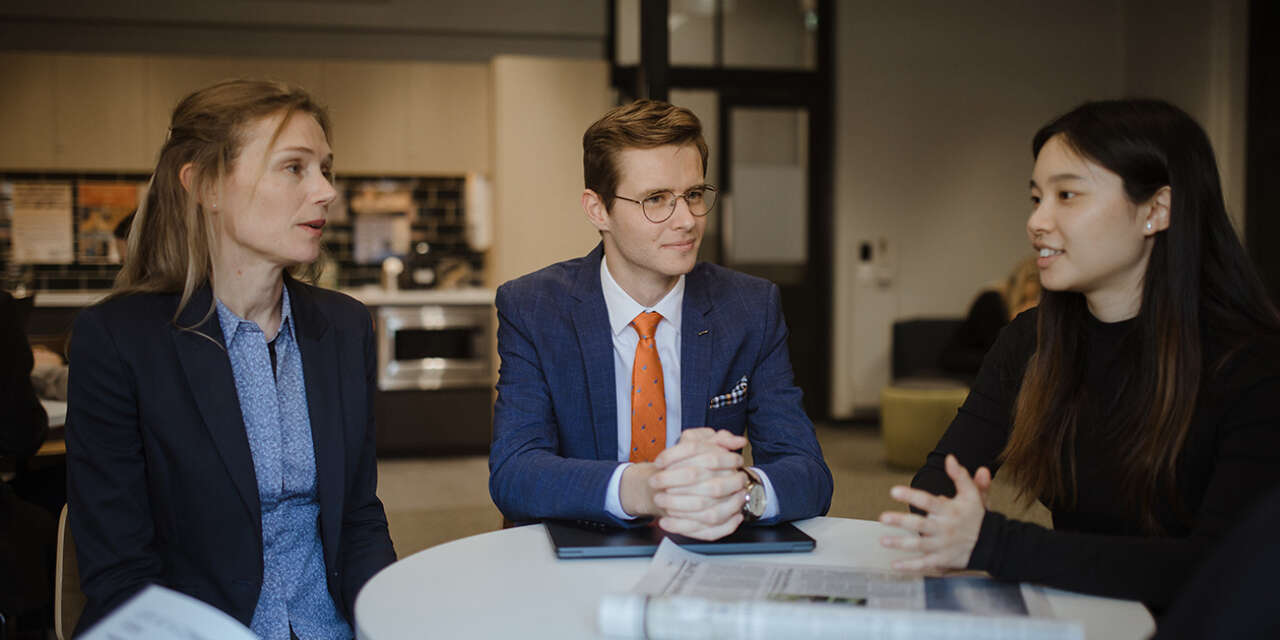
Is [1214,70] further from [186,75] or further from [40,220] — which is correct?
[40,220]

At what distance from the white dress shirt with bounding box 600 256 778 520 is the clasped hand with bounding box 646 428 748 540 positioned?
0.51 metres

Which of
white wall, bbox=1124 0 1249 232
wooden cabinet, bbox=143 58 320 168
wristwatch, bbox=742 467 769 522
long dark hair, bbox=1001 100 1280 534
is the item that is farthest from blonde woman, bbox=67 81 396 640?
white wall, bbox=1124 0 1249 232

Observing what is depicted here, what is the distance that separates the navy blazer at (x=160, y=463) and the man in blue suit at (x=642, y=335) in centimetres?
45

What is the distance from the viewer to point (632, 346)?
1973 millimetres

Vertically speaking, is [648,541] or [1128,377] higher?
[1128,377]

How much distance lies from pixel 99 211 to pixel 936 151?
5.58 meters

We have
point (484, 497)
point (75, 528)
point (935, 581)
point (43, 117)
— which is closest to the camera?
point (935, 581)

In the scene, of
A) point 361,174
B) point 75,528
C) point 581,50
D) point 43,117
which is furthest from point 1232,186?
point 43,117

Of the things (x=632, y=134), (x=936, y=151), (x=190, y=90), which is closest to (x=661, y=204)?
(x=632, y=134)

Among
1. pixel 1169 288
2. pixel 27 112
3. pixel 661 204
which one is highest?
pixel 27 112

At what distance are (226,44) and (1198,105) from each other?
615cm

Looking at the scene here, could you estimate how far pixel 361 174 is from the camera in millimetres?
6250

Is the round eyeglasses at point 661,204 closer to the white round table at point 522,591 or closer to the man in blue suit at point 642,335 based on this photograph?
the man in blue suit at point 642,335

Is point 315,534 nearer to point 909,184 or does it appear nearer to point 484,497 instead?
point 484,497
